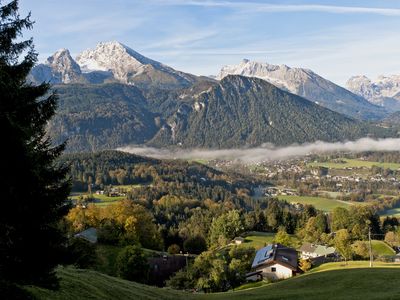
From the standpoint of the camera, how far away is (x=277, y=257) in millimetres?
88000

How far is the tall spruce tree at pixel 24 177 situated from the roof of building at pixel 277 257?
70.1 meters

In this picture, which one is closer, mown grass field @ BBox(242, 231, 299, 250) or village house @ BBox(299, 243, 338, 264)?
village house @ BBox(299, 243, 338, 264)

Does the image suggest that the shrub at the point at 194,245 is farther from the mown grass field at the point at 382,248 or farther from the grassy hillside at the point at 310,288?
the grassy hillside at the point at 310,288

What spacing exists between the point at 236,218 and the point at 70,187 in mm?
122602

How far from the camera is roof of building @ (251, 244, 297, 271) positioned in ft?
281

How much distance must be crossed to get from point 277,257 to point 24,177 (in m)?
76.5

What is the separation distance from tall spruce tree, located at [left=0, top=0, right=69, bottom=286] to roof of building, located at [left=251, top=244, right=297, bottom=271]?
7008cm

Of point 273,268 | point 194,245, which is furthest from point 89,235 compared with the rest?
point 194,245

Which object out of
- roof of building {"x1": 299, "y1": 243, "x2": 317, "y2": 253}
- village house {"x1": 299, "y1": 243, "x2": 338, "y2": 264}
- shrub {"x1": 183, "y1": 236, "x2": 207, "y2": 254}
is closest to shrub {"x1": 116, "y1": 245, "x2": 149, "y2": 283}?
village house {"x1": 299, "y1": 243, "x2": 338, "y2": 264}

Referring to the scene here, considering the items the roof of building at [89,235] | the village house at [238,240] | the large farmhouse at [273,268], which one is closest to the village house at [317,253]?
the large farmhouse at [273,268]

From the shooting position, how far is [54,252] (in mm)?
19922

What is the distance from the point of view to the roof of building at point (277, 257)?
85.8 m

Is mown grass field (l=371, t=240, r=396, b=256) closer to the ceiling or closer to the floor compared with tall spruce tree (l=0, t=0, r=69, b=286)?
closer to the floor

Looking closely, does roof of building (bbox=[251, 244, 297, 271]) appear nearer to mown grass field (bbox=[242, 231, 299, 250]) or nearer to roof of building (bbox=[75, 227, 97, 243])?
mown grass field (bbox=[242, 231, 299, 250])
